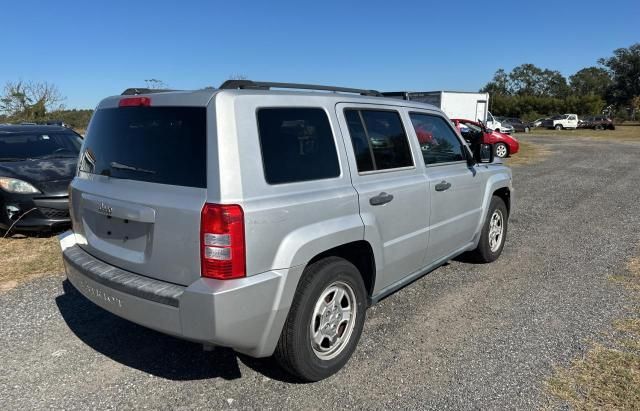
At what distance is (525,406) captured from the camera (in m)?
2.87

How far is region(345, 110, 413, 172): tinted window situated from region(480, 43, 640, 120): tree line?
64.2 m

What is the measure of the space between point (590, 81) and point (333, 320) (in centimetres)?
10314

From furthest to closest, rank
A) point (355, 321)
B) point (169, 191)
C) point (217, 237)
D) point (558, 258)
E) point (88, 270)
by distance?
point (558, 258) < point (355, 321) < point (88, 270) < point (169, 191) < point (217, 237)

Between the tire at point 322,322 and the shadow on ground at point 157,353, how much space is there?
26 cm

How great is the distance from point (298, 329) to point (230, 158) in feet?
3.61

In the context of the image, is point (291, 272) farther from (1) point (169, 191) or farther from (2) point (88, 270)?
(2) point (88, 270)

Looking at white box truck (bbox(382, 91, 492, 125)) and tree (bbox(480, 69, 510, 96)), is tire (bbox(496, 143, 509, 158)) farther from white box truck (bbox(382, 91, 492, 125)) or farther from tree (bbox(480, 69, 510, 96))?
tree (bbox(480, 69, 510, 96))

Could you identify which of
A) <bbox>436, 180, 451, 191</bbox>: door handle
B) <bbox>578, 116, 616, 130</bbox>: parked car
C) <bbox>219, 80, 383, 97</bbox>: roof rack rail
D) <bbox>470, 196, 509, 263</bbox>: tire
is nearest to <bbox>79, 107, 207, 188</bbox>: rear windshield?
<bbox>219, 80, 383, 97</bbox>: roof rack rail

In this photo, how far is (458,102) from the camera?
25734 millimetres

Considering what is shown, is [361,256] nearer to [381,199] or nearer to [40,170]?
[381,199]

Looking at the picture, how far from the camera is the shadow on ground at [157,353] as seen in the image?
10.6 ft

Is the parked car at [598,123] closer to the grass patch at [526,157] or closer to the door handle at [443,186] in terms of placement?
the grass patch at [526,157]

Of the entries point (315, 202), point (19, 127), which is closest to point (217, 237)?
point (315, 202)

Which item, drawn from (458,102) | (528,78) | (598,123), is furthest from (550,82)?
(458,102)
